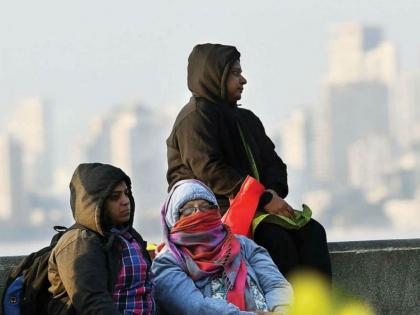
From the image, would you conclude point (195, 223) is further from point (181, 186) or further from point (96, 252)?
point (96, 252)

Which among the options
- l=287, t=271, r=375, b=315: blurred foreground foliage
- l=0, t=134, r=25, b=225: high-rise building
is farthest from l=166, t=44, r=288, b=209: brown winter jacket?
l=0, t=134, r=25, b=225: high-rise building

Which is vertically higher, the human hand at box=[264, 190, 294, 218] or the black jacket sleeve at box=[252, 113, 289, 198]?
the black jacket sleeve at box=[252, 113, 289, 198]

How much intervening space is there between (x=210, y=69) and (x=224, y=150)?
346 millimetres

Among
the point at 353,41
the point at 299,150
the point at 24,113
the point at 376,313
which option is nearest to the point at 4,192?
the point at 24,113

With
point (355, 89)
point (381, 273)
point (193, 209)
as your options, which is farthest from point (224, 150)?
point (355, 89)

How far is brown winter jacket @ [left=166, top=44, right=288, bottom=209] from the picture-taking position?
6688 mm

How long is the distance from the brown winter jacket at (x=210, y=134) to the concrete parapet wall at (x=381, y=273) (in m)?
0.76

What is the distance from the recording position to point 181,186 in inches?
239

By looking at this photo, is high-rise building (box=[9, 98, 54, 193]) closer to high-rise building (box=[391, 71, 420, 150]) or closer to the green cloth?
high-rise building (box=[391, 71, 420, 150])

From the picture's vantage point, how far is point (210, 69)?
22.1 feet

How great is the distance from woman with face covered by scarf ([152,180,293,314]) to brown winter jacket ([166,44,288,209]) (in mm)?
526

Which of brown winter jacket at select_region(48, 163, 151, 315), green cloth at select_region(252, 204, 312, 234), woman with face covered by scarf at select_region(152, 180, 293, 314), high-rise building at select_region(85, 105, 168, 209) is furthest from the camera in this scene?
high-rise building at select_region(85, 105, 168, 209)

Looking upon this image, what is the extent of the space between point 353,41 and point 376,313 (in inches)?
5214

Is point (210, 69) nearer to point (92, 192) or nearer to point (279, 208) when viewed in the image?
point (279, 208)
